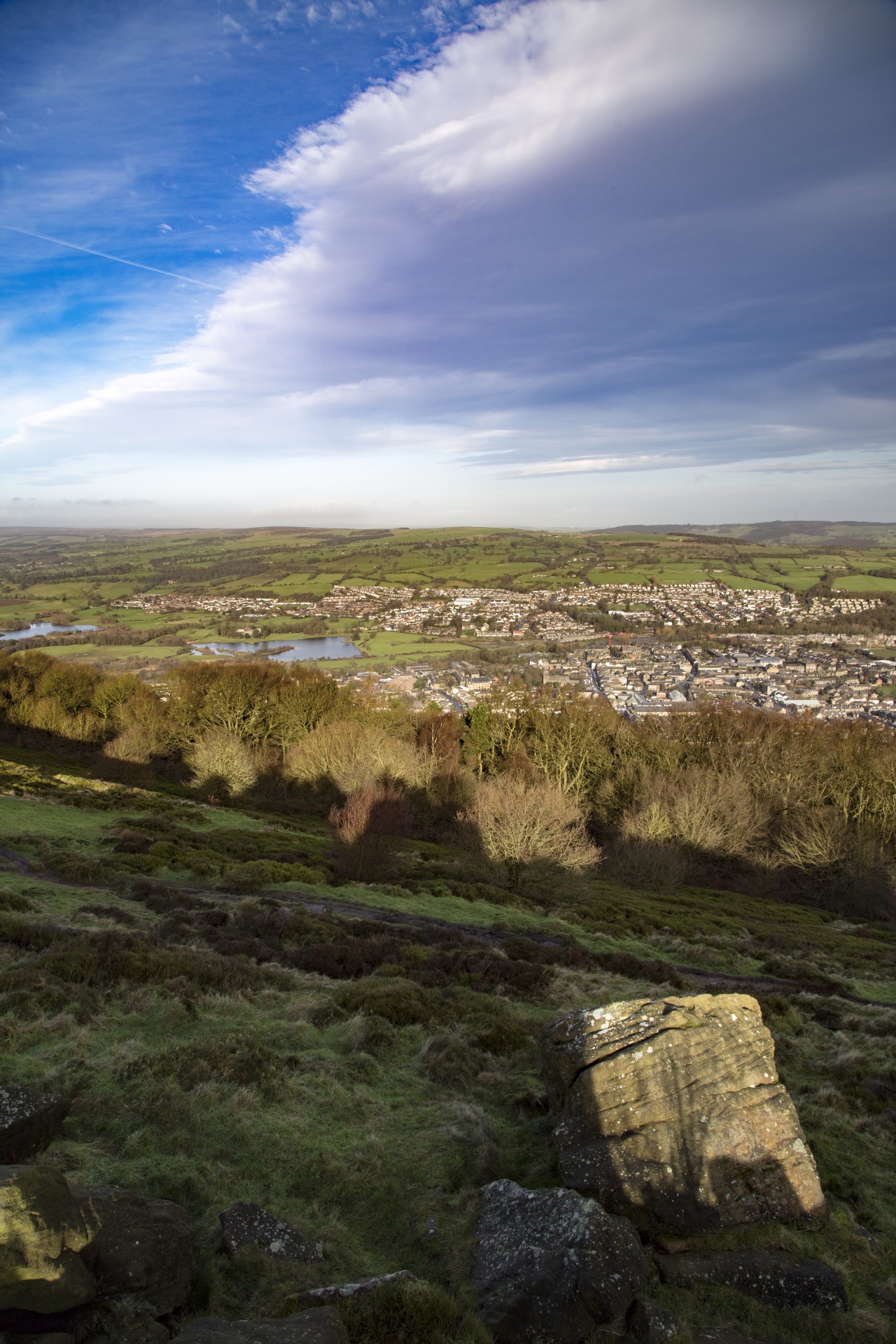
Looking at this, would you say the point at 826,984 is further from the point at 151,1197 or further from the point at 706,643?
the point at 706,643

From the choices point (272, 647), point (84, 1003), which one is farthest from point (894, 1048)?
point (272, 647)

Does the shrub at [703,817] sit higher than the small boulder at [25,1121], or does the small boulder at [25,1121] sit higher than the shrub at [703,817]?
the small boulder at [25,1121]

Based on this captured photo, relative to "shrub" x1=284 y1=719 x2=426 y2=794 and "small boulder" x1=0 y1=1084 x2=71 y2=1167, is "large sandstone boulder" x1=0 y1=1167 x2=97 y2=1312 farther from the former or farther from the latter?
"shrub" x1=284 y1=719 x2=426 y2=794

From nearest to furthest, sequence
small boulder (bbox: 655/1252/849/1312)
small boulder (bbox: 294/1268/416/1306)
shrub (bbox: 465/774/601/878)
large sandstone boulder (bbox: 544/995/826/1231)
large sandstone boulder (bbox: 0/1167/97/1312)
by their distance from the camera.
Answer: large sandstone boulder (bbox: 0/1167/97/1312), small boulder (bbox: 294/1268/416/1306), small boulder (bbox: 655/1252/849/1312), large sandstone boulder (bbox: 544/995/826/1231), shrub (bbox: 465/774/601/878)

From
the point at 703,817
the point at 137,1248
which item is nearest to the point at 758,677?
the point at 703,817

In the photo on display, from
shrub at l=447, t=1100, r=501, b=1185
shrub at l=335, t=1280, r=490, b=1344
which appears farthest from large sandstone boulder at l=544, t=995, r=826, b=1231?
shrub at l=335, t=1280, r=490, b=1344

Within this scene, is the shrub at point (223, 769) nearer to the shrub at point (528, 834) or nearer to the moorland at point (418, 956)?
the moorland at point (418, 956)

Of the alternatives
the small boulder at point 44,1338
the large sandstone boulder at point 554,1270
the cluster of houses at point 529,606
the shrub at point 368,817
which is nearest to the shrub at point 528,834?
the shrub at point 368,817
